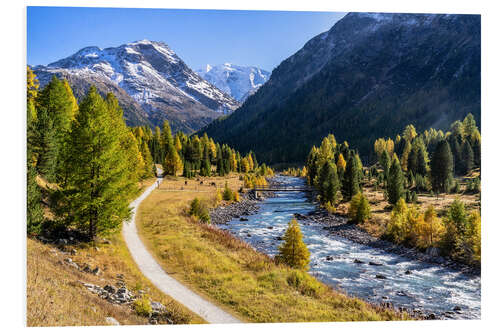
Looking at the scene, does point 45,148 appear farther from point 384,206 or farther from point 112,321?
point 384,206

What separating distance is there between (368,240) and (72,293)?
87.6 feet

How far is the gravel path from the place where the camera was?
12.9m

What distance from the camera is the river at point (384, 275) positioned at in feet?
58.2

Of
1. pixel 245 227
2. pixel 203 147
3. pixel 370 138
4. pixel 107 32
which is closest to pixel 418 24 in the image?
pixel 370 138

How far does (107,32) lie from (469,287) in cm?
2531

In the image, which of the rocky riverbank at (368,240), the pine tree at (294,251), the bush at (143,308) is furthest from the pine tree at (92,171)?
the rocky riverbank at (368,240)

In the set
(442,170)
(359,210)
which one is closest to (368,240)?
(359,210)

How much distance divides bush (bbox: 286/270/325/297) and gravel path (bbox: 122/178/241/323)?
4.12 metres

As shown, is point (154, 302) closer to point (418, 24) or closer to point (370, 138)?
point (370, 138)

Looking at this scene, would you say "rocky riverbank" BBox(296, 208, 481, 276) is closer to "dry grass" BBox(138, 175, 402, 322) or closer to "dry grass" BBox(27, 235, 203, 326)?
"dry grass" BBox(138, 175, 402, 322)

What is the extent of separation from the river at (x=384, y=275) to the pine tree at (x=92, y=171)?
14160mm

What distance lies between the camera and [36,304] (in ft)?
36.5

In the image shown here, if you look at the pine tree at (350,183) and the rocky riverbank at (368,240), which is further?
the pine tree at (350,183)

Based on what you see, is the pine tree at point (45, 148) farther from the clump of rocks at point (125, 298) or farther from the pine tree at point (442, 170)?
the pine tree at point (442, 170)
